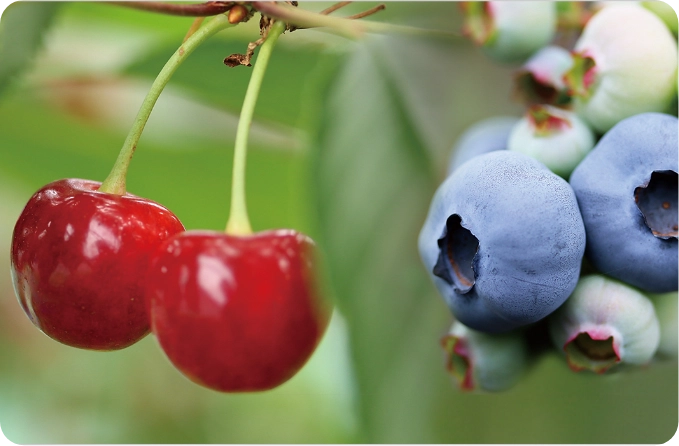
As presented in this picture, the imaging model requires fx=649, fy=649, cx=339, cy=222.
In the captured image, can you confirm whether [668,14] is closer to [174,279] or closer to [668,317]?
[668,317]

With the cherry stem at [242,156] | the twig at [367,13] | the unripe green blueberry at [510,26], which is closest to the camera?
the cherry stem at [242,156]

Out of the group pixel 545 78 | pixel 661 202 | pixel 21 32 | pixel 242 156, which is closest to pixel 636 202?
pixel 661 202

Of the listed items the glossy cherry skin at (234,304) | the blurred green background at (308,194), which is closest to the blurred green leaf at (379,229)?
the blurred green background at (308,194)

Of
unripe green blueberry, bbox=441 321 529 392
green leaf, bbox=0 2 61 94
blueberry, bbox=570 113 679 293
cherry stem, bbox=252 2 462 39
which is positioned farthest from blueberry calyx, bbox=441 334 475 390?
green leaf, bbox=0 2 61 94

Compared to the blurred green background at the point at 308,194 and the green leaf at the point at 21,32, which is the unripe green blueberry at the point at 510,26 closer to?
the blurred green background at the point at 308,194

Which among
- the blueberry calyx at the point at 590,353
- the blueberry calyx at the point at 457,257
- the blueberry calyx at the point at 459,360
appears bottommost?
the blueberry calyx at the point at 459,360

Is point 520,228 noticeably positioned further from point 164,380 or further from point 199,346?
point 164,380
